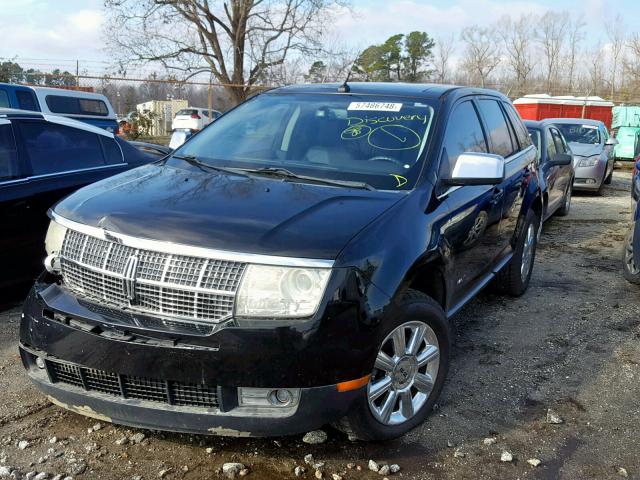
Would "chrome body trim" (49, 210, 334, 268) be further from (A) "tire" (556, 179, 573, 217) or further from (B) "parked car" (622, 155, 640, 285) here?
(A) "tire" (556, 179, 573, 217)

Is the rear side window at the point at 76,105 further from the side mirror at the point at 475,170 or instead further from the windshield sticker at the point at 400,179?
the side mirror at the point at 475,170

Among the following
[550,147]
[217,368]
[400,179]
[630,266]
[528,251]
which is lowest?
[630,266]

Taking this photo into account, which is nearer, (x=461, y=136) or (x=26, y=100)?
(x=461, y=136)

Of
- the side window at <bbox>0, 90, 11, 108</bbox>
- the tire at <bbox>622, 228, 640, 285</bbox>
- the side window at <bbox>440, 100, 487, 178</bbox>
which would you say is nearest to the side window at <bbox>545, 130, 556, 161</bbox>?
the tire at <bbox>622, 228, 640, 285</bbox>

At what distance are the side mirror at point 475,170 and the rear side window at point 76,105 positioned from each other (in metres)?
14.2

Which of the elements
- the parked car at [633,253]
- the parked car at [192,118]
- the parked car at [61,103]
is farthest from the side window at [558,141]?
the parked car at [192,118]

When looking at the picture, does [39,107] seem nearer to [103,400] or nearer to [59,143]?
[59,143]

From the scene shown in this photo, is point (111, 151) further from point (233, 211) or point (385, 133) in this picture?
point (233, 211)

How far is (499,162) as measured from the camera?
3486mm

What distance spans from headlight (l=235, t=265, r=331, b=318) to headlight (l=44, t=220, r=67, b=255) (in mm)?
1092

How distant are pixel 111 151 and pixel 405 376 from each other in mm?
3894

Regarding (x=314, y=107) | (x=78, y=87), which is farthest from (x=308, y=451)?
(x=78, y=87)

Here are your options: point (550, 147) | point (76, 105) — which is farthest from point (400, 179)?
point (76, 105)

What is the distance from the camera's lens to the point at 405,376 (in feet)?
10.1
